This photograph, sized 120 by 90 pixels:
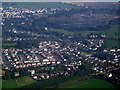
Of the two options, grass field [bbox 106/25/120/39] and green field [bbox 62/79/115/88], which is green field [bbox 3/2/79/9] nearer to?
grass field [bbox 106/25/120/39]

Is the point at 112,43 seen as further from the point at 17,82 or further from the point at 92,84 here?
the point at 17,82

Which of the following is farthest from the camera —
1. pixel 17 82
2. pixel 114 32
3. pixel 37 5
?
pixel 37 5

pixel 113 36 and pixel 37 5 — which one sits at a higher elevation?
pixel 37 5

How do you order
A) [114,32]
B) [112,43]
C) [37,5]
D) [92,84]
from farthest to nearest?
[37,5] → [114,32] → [112,43] → [92,84]

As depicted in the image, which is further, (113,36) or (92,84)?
(113,36)

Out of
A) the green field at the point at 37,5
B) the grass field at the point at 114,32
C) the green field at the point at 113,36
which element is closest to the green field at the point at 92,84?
the green field at the point at 113,36

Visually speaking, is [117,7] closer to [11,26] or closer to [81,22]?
[81,22]

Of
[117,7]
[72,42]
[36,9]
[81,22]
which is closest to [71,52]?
[72,42]

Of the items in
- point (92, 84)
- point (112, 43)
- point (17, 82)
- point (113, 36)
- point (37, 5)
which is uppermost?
point (37, 5)

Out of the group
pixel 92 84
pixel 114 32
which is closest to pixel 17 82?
pixel 92 84

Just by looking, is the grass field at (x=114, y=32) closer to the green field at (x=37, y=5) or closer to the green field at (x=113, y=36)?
the green field at (x=113, y=36)
